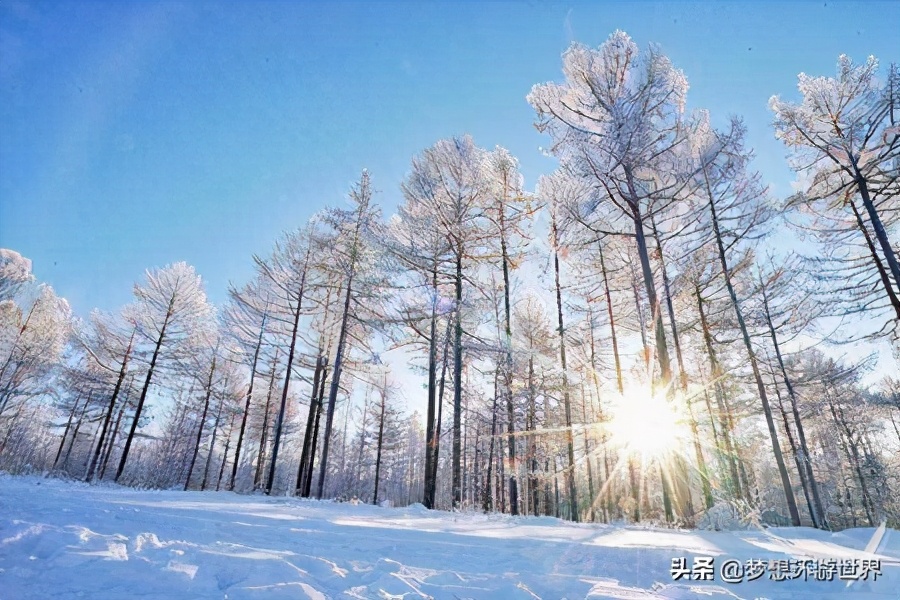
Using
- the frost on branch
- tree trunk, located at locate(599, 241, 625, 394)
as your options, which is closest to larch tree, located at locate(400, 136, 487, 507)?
tree trunk, located at locate(599, 241, 625, 394)

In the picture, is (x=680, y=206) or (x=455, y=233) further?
(x=455, y=233)

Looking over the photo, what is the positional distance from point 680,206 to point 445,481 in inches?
1572

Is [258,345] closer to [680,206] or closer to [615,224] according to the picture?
[615,224]

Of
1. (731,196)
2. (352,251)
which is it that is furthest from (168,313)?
(731,196)

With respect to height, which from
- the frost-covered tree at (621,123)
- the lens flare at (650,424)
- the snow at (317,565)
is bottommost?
the snow at (317,565)

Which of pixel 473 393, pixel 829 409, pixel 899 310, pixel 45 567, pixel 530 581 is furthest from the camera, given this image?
pixel 829 409

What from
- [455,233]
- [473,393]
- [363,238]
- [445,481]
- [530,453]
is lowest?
[445,481]

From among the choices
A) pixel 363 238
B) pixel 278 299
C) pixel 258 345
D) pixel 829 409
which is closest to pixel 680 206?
pixel 363 238

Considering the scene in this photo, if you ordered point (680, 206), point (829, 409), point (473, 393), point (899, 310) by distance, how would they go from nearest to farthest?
1. point (680, 206)
2. point (899, 310)
3. point (473, 393)
4. point (829, 409)

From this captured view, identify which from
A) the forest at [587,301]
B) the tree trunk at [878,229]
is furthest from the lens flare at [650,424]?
the tree trunk at [878,229]

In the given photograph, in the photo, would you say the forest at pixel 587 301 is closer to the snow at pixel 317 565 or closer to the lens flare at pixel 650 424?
the lens flare at pixel 650 424

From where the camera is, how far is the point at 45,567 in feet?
4.14

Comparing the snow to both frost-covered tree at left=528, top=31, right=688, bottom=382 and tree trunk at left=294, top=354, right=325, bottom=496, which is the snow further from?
tree trunk at left=294, top=354, right=325, bottom=496

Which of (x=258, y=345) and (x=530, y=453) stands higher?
(x=258, y=345)
